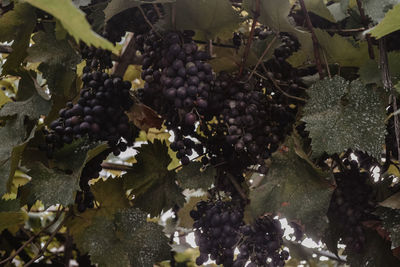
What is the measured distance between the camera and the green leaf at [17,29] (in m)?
1.08

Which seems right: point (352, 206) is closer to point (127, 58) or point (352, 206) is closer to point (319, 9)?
point (319, 9)

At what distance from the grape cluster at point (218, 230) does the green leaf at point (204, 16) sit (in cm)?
39

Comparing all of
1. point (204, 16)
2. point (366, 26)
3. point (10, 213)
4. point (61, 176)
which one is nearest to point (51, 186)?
point (61, 176)

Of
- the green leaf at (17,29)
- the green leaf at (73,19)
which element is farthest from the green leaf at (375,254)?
the green leaf at (17,29)

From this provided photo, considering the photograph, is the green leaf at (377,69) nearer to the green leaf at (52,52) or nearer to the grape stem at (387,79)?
the grape stem at (387,79)

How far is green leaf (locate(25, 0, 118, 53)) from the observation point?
25.3 inches

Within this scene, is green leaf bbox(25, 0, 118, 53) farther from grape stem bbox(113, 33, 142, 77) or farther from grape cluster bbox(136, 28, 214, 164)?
grape stem bbox(113, 33, 142, 77)

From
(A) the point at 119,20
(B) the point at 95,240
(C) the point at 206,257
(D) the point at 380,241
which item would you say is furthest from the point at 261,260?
(A) the point at 119,20

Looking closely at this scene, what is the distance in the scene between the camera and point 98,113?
1.00 metres

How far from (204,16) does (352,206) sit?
1.67 ft

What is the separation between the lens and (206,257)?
1091 mm

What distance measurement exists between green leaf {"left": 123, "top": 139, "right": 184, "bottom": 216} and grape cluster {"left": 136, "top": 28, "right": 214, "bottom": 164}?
6.8 inches

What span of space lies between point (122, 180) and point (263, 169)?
1.37 ft

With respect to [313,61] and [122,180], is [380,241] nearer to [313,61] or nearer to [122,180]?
[313,61]
